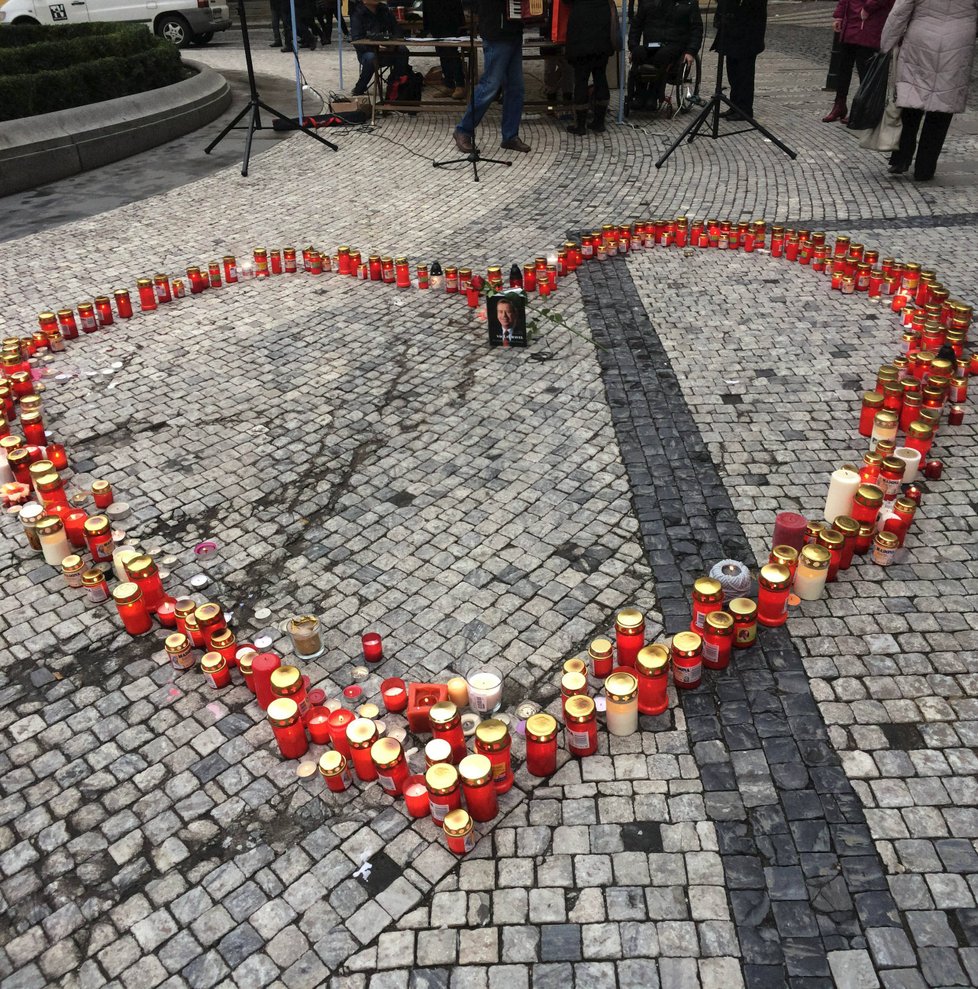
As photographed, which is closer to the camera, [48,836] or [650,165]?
[48,836]

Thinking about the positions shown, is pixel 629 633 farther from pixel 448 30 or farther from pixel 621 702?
pixel 448 30

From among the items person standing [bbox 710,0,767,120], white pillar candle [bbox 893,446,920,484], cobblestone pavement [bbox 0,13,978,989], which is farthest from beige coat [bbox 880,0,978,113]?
white pillar candle [bbox 893,446,920,484]

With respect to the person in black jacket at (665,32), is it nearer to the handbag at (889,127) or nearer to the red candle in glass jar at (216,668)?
Result: the handbag at (889,127)

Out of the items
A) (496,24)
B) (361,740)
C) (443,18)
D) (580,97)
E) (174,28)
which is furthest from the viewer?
(174,28)

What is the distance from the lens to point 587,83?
487 inches

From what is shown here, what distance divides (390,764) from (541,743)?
1.87 feet

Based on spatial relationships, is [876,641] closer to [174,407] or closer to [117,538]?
[117,538]

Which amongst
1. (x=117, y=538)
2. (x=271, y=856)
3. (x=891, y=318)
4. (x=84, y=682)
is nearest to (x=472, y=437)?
(x=117, y=538)

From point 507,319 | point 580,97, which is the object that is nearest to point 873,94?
point 580,97

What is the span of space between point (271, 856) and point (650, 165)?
1011 cm

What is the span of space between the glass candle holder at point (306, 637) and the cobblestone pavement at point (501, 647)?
7 cm

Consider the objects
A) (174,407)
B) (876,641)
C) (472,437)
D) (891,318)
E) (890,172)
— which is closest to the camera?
(876,641)

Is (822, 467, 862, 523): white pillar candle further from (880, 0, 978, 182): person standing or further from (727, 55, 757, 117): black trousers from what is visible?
(727, 55, 757, 117): black trousers

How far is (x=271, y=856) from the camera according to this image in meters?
3.09
